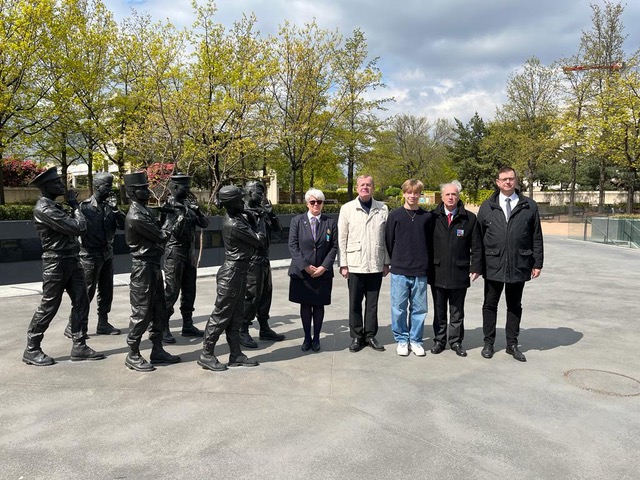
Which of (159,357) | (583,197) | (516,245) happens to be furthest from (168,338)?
(583,197)

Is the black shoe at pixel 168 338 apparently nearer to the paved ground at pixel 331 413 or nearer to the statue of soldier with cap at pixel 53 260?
the paved ground at pixel 331 413

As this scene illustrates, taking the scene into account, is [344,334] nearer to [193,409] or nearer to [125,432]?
[193,409]

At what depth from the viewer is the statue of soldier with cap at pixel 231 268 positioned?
4.53 metres

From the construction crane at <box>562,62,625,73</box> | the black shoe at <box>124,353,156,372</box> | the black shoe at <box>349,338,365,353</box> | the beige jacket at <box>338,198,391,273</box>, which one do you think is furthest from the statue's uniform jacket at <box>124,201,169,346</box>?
the construction crane at <box>562,62,625,73</box>

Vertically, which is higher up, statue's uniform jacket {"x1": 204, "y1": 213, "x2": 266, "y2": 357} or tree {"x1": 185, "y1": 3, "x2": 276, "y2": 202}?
tree {"x1": 185, "y1": 3, "x2": 276, "y2": 202}

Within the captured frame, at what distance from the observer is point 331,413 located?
3.72 m

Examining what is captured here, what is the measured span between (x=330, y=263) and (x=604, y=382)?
2.95 meters


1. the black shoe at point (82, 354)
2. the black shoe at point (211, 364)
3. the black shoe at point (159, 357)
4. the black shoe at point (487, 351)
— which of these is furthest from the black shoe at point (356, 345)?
the black shoe at point (82, 354)

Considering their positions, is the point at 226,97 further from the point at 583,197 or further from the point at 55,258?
the point at 583,197

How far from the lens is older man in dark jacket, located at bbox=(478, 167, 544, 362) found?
196 inches

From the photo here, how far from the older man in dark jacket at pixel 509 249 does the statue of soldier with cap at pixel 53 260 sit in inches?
169

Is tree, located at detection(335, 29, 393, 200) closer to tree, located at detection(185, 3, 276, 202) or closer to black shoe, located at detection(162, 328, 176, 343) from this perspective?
tree, located at detection(185, 3, 276, 202)

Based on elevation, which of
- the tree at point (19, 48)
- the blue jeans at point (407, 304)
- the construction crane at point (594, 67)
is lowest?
the blue jeans at point (407, 304)

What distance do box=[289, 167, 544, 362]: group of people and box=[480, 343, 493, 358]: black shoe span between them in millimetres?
11
